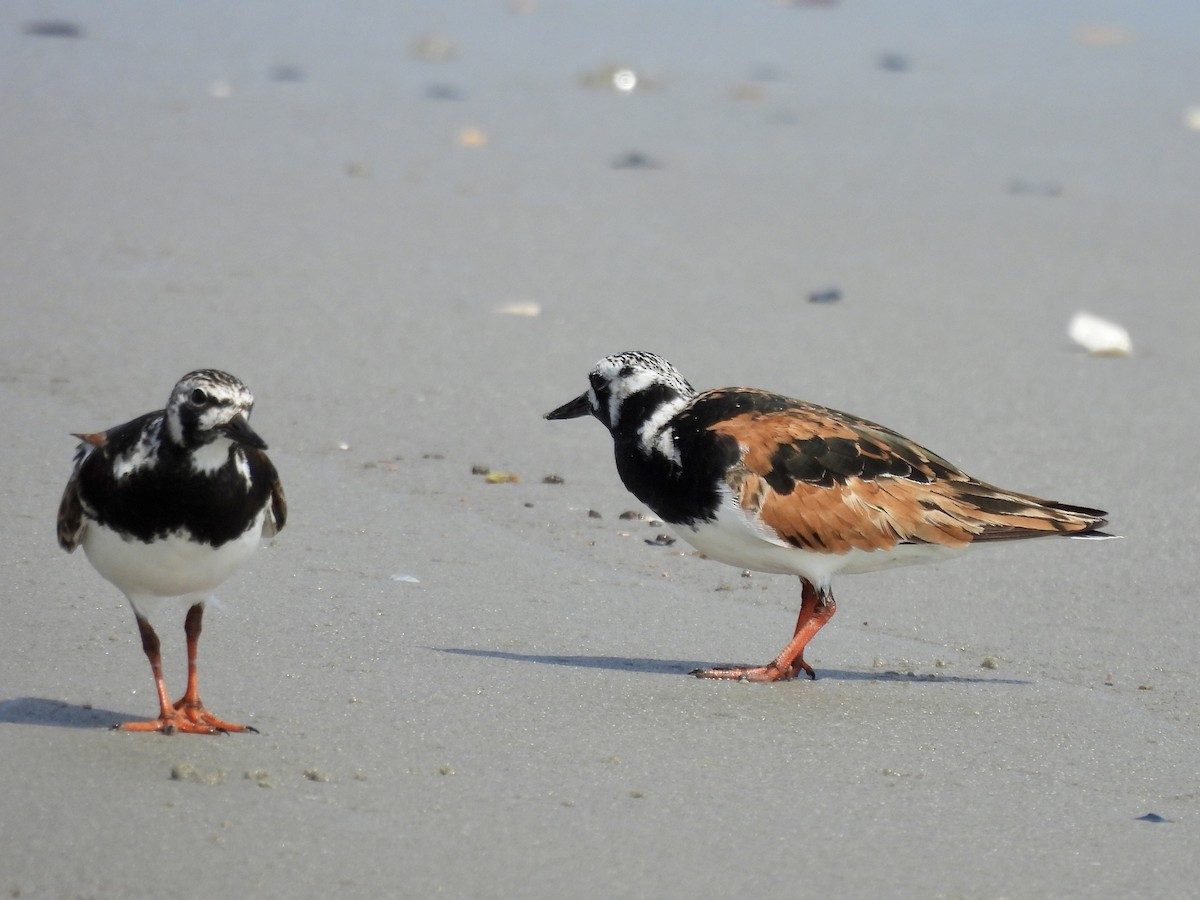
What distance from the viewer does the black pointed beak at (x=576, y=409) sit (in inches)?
202

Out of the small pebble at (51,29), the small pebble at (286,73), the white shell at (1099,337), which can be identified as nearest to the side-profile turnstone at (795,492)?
the white shell at (1099,337)

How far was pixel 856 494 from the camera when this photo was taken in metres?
4.74

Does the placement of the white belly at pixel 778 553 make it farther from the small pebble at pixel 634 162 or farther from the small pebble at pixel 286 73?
the small pebble at pixel 286 73

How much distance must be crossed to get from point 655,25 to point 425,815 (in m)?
11.3

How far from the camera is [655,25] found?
45.8ft

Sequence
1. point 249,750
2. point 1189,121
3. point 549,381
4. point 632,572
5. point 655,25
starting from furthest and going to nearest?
point 655,25 < point 1189,121 < point 549,381 < point 632,572 < point 249,750

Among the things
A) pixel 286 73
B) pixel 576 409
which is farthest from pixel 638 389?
pixel 286 73

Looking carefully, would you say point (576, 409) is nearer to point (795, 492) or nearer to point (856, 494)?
point (795, 492)

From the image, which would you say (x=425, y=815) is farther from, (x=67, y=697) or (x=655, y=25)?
(x=655, y=25)

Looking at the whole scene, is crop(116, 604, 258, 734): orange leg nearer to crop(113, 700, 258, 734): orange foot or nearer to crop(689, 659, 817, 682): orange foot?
crop(113, 700, 258, 734): orange foot

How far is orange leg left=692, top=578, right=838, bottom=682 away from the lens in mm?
4629

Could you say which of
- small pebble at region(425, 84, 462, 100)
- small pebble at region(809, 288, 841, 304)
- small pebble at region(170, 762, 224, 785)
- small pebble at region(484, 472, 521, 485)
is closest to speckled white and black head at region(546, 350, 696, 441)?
small pebble at region(484, 472, 521, 485)

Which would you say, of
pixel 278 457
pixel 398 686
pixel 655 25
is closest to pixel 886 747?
pixel 398 686

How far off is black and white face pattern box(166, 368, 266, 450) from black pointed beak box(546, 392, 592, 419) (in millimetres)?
1583
